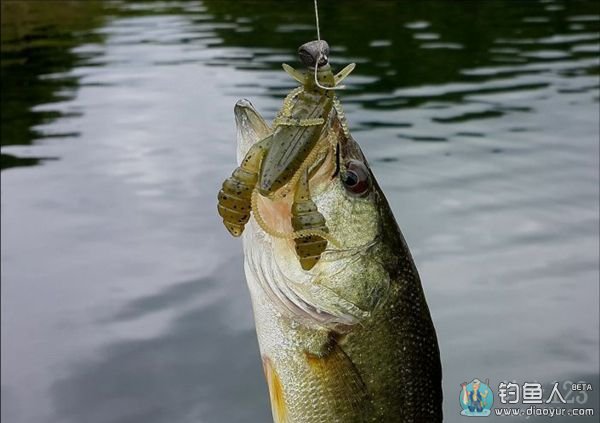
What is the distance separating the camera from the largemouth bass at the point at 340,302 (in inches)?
106

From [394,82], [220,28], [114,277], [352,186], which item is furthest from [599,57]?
[352,186]

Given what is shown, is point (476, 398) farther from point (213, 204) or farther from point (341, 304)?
point (213, 204)

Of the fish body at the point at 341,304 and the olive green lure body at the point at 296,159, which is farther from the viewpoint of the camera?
the fish body at the point at 341,304

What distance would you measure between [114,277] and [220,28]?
1683cm

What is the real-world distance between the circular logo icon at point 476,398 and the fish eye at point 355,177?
432 cm

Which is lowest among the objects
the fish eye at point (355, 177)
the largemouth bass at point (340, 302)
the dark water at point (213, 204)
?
the dark water at point (213, 204)

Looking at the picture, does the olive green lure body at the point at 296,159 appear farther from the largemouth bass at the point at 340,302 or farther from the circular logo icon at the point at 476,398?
the circular logo icon at the point at 476,398

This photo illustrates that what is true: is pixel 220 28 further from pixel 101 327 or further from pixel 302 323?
pixel 302 323

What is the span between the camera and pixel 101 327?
840 centimetres

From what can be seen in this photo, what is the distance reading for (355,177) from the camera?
8.95ft

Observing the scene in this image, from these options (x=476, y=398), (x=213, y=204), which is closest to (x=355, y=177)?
(x=476, y=398)

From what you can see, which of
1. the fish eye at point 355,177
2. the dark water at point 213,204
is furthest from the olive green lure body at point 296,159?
the dark water at point 213,204

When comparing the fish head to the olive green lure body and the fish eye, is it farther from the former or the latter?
the olive green lure body

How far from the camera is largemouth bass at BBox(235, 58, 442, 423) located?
269 centimetres
